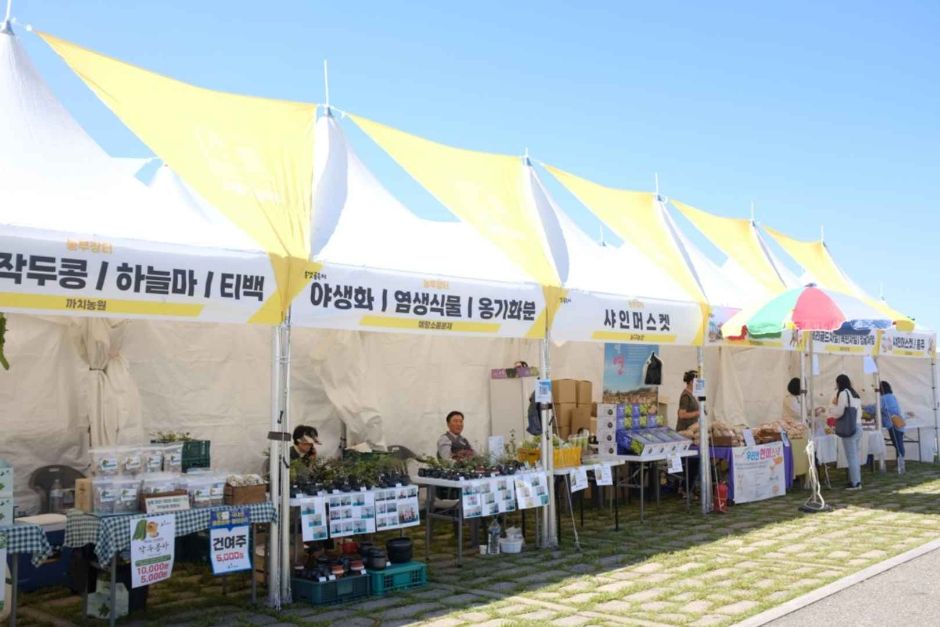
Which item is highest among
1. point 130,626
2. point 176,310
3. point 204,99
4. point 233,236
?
point 204,99

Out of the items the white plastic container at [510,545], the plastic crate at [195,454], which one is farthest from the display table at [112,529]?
the white plastic container at [510,545]

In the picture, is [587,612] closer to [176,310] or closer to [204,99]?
[176,310]

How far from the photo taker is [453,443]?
942 centimetres

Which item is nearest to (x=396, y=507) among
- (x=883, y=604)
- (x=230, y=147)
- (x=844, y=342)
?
(x=230, y=147)

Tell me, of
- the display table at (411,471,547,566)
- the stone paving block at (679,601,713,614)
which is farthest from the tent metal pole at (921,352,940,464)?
the stone paving block at (679,601,713,614)

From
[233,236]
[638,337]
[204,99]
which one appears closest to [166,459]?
[233,236]

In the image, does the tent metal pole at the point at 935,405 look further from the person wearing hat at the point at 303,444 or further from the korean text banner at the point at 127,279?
the korean text banner at the point at 127,279

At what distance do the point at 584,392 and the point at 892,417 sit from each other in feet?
23.2

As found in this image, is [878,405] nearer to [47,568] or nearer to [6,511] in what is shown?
[47,568]

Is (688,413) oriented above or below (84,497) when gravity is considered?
above

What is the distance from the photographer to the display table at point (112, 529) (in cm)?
543

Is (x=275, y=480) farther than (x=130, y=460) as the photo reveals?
Yes

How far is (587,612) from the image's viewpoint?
602 centimetres

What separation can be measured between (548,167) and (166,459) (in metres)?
5.50
